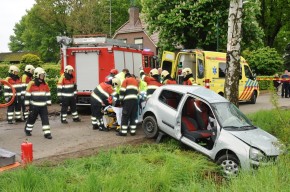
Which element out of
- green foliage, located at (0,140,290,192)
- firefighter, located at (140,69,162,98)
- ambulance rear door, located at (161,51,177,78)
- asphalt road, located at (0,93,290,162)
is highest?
ambulance rear door, located at (161,51,177,78)

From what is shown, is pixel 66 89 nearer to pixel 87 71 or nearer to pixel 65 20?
pixel 87 71

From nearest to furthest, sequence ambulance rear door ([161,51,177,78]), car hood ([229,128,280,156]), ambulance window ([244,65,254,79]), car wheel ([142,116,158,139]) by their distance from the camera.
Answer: car hood ([229,128,280,156]) < car wheel ([142,116,158,139]) < ambulance rear door ([161,51,177,78]) < ambulance window ([244,65,254,79])

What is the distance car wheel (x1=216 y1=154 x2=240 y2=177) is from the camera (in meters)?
6.77

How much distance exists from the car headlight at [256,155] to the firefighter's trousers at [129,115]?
405 cm

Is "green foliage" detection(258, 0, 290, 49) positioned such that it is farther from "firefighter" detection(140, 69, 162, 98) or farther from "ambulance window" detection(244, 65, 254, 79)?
"firefighter" detection(140, 69, 162, 98)

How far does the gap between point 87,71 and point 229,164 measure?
805 cm

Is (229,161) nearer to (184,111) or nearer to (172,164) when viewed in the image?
(172,164)

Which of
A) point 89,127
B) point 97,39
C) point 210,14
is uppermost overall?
point 210,14

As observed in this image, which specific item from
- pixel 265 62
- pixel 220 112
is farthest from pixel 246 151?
pixel 265 62

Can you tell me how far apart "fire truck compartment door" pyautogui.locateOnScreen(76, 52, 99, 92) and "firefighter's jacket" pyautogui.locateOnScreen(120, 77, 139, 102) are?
3792 mm

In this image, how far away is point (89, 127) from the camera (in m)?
11.5

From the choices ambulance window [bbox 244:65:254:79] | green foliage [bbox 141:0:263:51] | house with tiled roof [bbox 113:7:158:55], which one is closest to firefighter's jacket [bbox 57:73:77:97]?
ambulance window [bbox 244:65:254:79]

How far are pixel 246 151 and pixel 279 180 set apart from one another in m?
1.51

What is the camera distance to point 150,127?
953 centimetres
